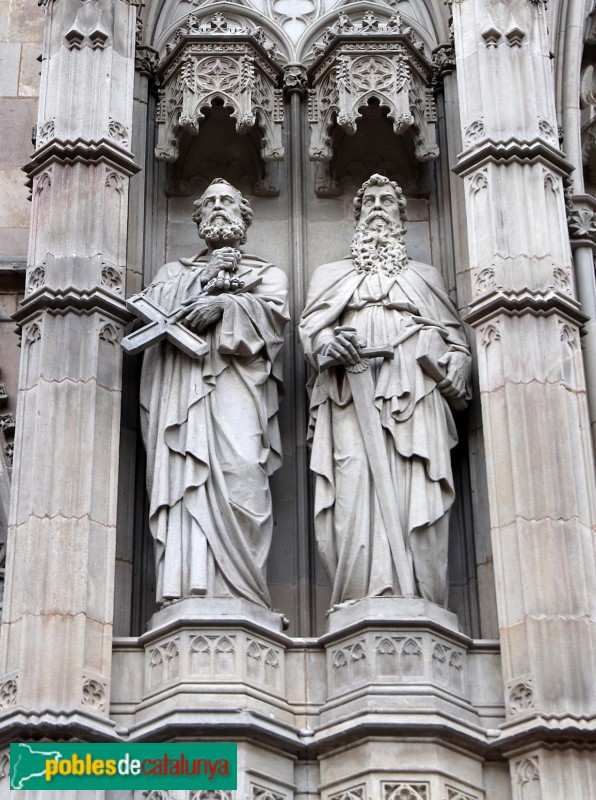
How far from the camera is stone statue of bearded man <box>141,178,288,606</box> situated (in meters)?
12.0

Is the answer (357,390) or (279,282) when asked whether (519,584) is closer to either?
(357,390)

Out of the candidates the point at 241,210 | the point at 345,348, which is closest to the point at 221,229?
the point at 241,210

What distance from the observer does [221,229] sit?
13.3 metres

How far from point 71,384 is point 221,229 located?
5.34ft

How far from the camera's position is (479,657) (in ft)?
38.7

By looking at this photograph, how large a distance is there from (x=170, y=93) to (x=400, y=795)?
18.3 feet

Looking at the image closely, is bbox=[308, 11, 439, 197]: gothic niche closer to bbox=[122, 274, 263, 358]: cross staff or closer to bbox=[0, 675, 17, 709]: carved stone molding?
bbox=[122, 274, 263, 358]: cross staff

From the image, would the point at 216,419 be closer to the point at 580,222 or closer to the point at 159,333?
the point at 159,333

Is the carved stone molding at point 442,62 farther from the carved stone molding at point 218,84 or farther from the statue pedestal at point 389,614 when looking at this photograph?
the statue pedestal at point 389,614

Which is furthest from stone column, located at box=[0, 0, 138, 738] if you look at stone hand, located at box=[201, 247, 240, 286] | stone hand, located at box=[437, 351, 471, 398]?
stone hand, located at box=[437, 351, 471, 398]

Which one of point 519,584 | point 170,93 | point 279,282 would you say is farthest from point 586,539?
point 170,93

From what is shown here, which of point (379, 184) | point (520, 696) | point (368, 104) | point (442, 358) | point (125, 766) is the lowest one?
point (125, 766)

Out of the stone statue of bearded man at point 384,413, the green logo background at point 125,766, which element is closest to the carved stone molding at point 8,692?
the green logo background at point 125,766

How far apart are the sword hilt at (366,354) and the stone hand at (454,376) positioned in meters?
0.36
